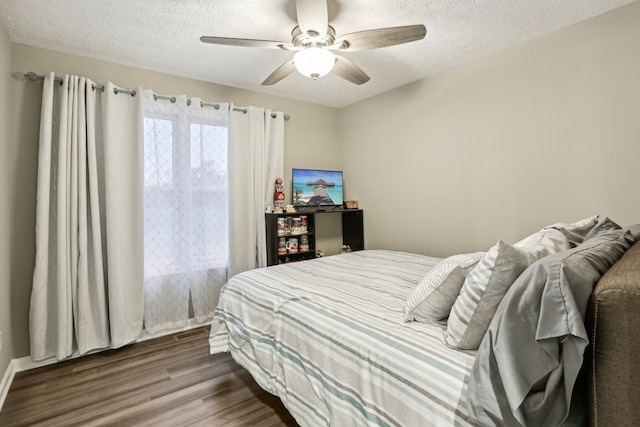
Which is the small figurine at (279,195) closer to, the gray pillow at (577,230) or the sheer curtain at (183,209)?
the sheer curtain at (183,209)

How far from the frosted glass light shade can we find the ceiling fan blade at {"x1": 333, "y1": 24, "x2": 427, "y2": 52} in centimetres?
11

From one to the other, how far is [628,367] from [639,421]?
0.11 m

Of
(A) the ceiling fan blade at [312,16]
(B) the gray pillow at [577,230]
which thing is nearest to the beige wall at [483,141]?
(B) the gray pillow at [577,230]

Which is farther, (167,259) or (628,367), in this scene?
(167,259)

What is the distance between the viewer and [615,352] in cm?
74

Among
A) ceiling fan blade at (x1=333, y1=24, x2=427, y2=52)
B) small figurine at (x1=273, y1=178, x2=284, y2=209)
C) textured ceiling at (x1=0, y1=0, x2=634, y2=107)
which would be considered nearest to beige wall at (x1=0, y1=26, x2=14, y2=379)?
textured ceiling at (x1=0, y1=0, x2=634, y2=107)

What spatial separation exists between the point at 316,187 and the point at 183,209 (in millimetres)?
1548

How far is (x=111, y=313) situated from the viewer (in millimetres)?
2607

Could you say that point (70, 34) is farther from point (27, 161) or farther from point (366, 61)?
point (366, 61)

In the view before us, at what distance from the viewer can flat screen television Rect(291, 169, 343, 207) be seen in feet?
12.2

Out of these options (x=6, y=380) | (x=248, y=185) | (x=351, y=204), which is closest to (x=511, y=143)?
(x=351, y=204)

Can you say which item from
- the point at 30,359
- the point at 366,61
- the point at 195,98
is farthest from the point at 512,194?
the point at 30,359

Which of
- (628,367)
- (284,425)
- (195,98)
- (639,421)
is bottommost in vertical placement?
(284,425)

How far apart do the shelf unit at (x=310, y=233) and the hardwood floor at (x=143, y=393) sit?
1.15 meters
